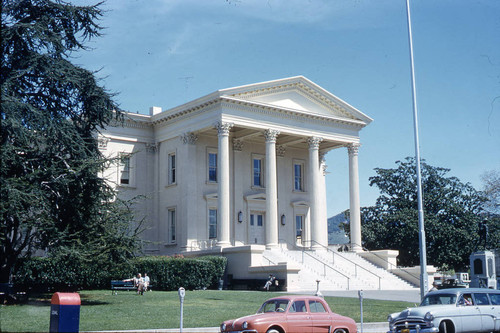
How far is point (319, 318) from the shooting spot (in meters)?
16.6

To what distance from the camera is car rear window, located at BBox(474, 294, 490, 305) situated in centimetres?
1847

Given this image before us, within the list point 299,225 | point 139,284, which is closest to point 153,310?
point 139,284

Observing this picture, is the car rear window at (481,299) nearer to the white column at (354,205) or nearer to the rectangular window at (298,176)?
the white column at (354,205)

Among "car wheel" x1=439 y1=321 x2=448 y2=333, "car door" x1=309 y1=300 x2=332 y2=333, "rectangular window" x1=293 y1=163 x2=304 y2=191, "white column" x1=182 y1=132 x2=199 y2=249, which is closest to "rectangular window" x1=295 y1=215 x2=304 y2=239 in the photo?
"rectangular window" x1=293 y1=163 x2=304 y2=191

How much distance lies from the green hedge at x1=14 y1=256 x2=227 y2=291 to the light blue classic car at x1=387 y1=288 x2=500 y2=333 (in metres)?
16.8

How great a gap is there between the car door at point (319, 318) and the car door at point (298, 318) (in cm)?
16

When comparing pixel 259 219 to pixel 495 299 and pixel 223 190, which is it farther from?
pixel 495 299

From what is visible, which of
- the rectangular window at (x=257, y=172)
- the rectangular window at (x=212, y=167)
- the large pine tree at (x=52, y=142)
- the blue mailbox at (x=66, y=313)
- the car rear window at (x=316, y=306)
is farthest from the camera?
the rectangular window at (x=257, y=172)

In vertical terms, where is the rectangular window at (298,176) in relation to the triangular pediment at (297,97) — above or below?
below

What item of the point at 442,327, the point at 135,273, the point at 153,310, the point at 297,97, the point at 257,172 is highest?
the point at 297,97

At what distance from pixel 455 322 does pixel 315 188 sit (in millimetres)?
28037

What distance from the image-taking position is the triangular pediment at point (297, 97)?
4312cm

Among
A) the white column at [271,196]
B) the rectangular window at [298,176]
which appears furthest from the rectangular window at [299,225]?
the white column at [271,196]

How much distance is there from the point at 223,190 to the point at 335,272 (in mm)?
8754
